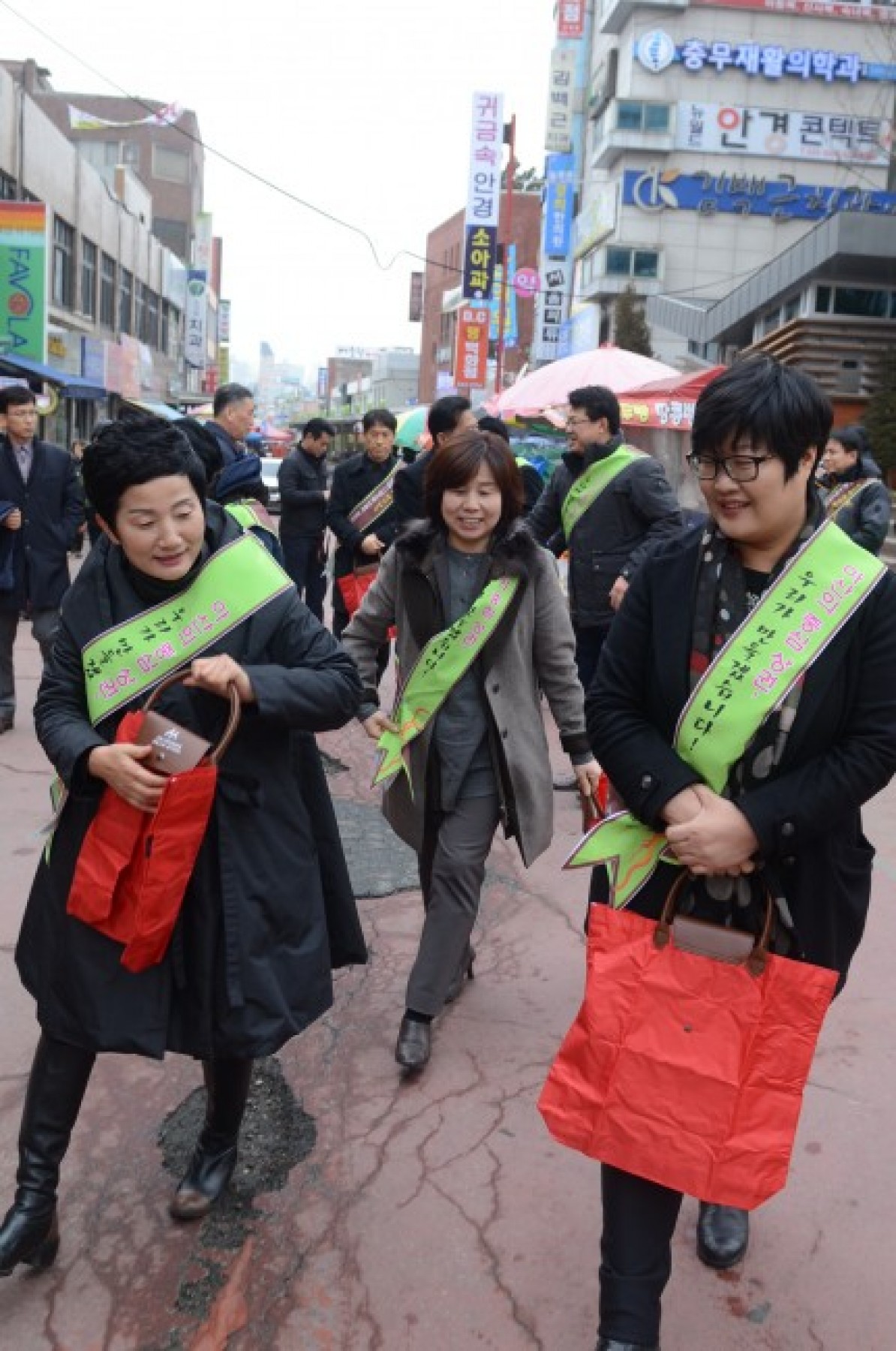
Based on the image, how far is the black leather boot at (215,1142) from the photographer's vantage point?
2.46 meters

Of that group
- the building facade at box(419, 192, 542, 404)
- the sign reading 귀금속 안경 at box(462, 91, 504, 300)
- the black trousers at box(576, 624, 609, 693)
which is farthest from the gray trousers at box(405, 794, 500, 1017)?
the building facade at box(419, 192, 542, 404)

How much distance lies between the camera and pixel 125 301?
3562 centimetres

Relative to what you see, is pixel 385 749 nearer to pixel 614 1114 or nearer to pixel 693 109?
pixel 614 1114

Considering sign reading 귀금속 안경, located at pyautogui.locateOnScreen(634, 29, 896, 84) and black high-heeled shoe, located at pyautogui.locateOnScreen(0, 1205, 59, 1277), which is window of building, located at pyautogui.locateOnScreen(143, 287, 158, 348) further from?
black high-heeled shoe, located at pyautogui.locateOnScreen(0, 1205, 59, 1277)

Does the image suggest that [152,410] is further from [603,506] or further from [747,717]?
[747,717]

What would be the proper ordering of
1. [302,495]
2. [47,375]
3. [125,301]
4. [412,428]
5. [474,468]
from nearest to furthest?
[474,468], [302,495], [412,428], [47,375], [125,301]

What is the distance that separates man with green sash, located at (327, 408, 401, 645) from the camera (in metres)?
6.88

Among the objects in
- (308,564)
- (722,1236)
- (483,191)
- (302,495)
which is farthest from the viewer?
(483,191)

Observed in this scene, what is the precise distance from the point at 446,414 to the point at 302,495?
2600mm

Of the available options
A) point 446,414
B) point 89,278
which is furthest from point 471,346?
point 446,414

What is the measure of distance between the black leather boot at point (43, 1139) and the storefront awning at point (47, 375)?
18.2m

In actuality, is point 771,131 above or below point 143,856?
above

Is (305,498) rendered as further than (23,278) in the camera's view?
No

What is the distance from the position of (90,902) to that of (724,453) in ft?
4.44
